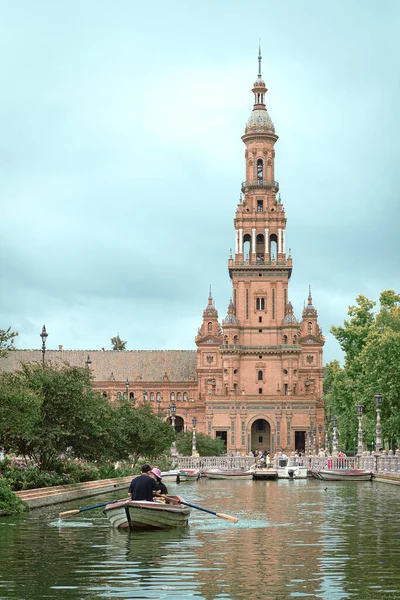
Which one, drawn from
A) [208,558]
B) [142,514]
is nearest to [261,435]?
[142,514]

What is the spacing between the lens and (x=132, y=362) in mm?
149875

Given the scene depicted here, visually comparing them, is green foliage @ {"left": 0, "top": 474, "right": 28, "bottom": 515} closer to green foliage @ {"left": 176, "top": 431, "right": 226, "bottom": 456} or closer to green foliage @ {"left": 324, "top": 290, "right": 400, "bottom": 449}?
green foliage @ {"left": 324, "top": 290, "right": 400, "bottom": 449}

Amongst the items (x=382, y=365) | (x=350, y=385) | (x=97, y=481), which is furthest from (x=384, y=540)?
(x=350, y=385)

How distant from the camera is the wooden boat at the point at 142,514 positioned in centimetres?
2214

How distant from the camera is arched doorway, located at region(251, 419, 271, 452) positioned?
128050mm

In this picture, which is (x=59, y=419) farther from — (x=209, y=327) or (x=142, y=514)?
(x=209, y=327)

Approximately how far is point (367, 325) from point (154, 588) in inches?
2768

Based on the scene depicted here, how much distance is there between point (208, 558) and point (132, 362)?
5218 inches

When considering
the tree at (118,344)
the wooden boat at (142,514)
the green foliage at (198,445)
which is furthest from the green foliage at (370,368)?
the tree at (118,344)

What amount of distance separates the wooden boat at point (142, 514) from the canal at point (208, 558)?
0.27 m

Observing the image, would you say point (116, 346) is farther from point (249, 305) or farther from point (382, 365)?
point (382, 365)

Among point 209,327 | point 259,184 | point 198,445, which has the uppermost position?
point 259,184

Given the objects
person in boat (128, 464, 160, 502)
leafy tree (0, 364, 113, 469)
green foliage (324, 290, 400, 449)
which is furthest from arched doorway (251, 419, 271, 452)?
person in boat (128, 464, 160, 502)

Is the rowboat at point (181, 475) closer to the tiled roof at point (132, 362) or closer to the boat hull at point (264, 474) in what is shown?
the boat hull at point (264, 474)
